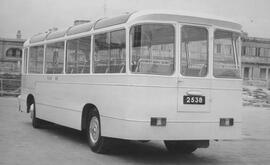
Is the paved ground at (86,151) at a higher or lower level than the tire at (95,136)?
lower

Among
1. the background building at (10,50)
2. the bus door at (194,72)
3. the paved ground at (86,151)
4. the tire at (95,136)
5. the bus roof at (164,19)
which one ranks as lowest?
the paved ground at (86,151)

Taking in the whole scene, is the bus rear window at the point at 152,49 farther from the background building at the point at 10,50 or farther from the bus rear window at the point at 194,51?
the background building at the point at 10,50

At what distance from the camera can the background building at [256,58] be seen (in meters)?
101

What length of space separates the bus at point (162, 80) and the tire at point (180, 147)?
0.03 m

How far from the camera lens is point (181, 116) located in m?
9.51

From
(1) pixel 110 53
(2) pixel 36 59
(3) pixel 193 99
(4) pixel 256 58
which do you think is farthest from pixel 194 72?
(4) pixel 256 58

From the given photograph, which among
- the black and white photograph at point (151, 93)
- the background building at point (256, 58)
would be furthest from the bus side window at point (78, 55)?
the background building at point (256, 58)

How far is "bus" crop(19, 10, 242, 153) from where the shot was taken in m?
9.37

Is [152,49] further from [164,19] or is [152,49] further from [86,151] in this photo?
[86,151]

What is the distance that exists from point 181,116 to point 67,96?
374cm

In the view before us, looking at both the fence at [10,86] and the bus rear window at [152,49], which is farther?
the fence at [10,86]

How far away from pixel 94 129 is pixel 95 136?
169 millimetres

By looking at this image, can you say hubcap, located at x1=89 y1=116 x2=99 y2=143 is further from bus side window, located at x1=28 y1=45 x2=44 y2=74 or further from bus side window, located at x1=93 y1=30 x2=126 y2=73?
bus side window, located at x1=28 y1=45 x2=44 y2=74

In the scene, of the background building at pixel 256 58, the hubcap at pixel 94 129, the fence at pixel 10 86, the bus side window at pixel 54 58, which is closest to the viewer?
the hubcap at pixel 94 129
